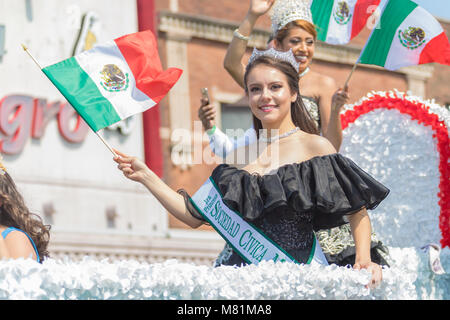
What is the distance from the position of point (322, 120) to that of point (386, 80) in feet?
A: 51.0

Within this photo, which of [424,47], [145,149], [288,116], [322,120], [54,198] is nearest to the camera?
[288,116]

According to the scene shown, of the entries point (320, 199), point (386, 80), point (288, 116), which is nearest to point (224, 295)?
point (320, 199)

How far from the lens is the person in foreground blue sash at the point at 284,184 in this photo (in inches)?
130

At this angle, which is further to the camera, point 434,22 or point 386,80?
point 386,80

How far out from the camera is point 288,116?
3604 millimetres

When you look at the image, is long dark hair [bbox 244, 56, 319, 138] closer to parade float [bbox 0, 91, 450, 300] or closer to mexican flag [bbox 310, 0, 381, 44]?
parade float [bbox 0, 91, 450, 300]

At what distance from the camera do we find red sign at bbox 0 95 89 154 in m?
13.0

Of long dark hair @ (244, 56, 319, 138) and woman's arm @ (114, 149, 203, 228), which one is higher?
long dark hair @ (244, 56, 319, 138)

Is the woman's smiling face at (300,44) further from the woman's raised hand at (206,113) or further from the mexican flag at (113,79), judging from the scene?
the mexican flag at (113,79)

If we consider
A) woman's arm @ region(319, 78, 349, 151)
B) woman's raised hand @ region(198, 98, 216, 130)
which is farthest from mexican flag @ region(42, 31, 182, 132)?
woman's arm @ region(319, 78, 349, 151)

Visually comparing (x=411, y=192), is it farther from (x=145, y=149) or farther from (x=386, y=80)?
(x=386, y=80)

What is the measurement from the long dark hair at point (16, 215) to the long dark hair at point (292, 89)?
3.28ft

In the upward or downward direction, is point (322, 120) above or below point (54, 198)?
above

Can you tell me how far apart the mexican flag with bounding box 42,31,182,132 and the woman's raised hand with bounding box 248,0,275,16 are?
44cm
